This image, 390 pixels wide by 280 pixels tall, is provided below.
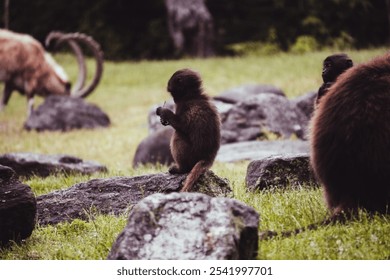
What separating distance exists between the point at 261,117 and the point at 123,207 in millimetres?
7081

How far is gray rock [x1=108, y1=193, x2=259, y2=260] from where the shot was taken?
369 centimetres

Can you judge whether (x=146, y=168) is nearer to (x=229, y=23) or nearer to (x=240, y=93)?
(x=240, y=93)

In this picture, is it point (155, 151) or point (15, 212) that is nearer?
point (15, 212)

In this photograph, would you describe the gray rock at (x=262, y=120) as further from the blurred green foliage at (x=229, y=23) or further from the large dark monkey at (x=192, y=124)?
the blurred green foliage at (x=229, y=23)

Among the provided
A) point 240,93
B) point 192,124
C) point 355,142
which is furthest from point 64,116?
point 355,142

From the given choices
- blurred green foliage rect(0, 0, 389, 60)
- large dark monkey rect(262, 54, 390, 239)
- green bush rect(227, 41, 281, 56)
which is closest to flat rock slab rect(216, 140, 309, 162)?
large dark monkey rect(262, 54, 390, 239)

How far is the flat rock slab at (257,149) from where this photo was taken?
33.8ft

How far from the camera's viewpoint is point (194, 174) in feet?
18.3

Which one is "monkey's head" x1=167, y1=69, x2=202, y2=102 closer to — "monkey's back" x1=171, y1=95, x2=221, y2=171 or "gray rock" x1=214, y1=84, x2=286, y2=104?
"monkey's back" x1=171, y1=95, x2=221, y2=171

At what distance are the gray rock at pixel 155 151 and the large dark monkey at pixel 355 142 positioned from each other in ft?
22.0

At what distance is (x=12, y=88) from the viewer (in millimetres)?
17375

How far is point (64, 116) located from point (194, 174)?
11.5m

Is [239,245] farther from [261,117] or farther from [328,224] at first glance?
[261,117]
